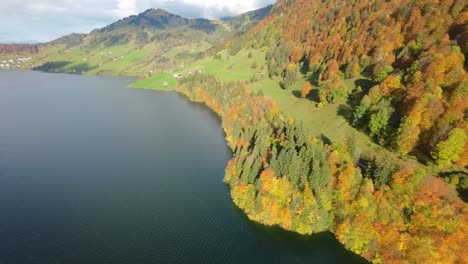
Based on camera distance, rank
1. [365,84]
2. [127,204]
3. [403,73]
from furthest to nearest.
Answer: [365,84] < [403,73] < [127,204]

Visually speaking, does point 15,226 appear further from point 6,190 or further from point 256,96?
point 256,96

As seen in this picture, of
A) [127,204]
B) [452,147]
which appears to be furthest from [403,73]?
[127,204]

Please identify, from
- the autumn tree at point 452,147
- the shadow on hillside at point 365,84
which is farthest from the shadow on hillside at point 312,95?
the autumn tree at point 452,147

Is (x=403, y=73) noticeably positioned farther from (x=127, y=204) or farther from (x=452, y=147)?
(x=127, y=204)

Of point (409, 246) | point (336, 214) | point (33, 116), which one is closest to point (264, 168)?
point (336, 214)

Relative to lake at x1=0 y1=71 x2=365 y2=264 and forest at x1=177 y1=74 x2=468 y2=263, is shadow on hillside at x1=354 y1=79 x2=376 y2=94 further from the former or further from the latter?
lake at x1=0 y1=71 x2=365 y2=264

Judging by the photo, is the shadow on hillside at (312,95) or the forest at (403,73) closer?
the forest at (403,73)

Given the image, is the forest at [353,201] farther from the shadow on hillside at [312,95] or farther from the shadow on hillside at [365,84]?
the shadow on hillside at [312,95]
